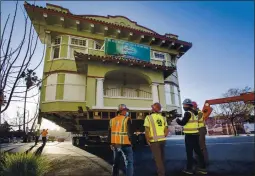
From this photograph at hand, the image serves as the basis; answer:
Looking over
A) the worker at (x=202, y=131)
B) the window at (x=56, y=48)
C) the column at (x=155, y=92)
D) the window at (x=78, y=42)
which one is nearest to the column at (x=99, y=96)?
the column at (x=155, y=92)

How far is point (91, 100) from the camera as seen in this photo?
11.0 metres

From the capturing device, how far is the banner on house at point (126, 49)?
14438mm

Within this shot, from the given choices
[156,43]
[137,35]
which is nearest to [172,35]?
[156,43]

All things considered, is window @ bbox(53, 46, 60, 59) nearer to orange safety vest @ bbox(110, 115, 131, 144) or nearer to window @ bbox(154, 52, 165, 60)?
window @ bbox(154, 52, 165, 60)

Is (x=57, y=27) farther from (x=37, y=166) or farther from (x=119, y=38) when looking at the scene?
(x=37, y=166)

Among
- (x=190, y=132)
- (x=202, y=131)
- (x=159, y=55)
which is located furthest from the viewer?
(x=159, y=55)

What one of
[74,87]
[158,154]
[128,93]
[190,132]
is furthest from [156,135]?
[128,93]

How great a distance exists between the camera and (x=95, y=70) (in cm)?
1195

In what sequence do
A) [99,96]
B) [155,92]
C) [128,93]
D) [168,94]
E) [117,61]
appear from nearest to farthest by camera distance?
[99,96], [117,61], [155,92], [128,93], [168,94]

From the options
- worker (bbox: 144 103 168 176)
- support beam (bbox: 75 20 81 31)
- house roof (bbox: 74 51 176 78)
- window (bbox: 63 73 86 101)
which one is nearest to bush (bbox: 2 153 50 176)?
worker (bbox: 144 103 168 176)

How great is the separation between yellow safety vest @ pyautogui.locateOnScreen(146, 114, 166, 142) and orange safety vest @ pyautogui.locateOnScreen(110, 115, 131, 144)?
60 cm

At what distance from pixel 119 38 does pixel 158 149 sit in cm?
1379

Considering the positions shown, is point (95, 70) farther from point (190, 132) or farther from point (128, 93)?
point (190, 132)

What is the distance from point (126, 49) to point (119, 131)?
37.6 feet
